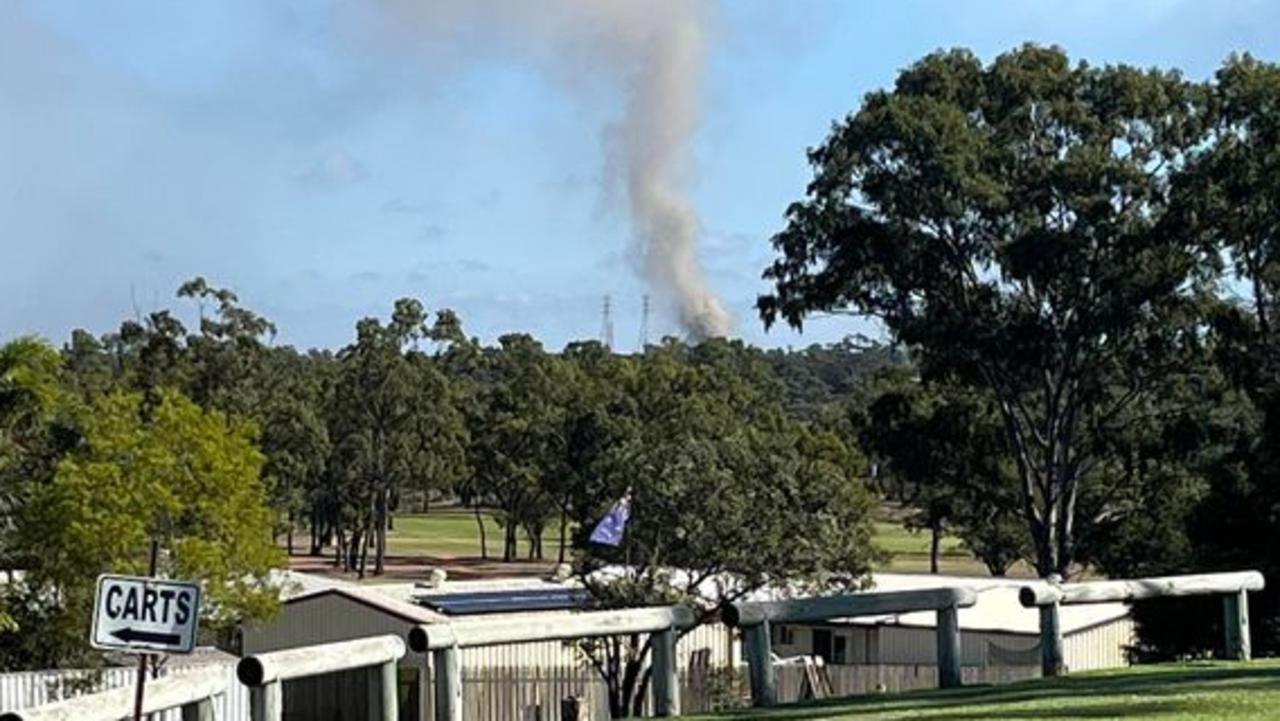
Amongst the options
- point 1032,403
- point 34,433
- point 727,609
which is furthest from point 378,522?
point 727,609

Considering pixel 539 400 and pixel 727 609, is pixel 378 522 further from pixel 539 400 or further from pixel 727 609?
pixel 727 609

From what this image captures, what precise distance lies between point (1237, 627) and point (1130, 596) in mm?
1328

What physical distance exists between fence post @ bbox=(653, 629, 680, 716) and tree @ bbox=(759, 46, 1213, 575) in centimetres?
3352

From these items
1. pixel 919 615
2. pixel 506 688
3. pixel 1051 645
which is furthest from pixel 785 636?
pixel 1051 645

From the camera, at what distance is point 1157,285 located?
149ft

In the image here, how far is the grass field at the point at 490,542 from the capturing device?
9862 centimetres

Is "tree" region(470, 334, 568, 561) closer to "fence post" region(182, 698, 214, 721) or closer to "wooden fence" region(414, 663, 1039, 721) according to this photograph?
"wooden fence" region(414, 663, 1039, 721)

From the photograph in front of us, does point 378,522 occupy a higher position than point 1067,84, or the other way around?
point 1067,84

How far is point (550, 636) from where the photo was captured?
1267cm

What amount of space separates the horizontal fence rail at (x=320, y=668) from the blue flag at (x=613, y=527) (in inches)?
911

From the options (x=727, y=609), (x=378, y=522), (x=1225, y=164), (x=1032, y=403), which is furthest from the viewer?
(x=378, y=522)

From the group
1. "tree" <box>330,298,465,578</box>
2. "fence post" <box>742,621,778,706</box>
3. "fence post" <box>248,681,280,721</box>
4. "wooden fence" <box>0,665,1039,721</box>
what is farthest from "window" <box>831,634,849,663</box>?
"tree" <box>330,298,465,578</box>

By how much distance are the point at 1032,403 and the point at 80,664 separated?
2517 cm

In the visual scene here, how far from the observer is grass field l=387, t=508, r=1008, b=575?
9862 cm
